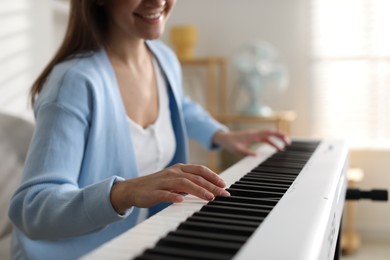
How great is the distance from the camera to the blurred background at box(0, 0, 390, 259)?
3.49 meters

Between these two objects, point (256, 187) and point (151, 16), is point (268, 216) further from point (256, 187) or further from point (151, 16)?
point (151, 16)

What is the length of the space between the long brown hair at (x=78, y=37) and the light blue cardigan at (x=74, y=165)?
5cm

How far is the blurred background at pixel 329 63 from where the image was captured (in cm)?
349

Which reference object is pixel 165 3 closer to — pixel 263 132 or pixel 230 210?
pixel 263 132

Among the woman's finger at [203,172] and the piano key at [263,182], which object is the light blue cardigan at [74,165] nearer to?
the woman's finger at [203,172]

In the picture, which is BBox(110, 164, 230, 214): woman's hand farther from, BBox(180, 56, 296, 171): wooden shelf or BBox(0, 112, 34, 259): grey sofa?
BBox(180, 56, 296, 171): wooden shelf

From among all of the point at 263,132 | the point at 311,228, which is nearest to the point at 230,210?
the point at 311,228

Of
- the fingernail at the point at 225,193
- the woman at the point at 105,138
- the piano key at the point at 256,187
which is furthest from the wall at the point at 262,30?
the fingernail at the point at 225,193

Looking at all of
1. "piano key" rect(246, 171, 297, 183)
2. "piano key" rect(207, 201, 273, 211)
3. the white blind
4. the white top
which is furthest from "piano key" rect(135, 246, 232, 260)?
the white blind

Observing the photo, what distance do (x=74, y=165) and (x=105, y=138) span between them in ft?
0.57

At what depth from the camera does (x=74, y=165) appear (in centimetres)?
115

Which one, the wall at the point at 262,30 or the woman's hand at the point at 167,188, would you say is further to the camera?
the wall at the point at 262,30

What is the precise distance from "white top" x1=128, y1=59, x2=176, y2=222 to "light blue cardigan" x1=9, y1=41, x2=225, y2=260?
0.11 meters

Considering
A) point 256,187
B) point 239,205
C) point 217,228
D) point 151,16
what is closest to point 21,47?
point 151,16
